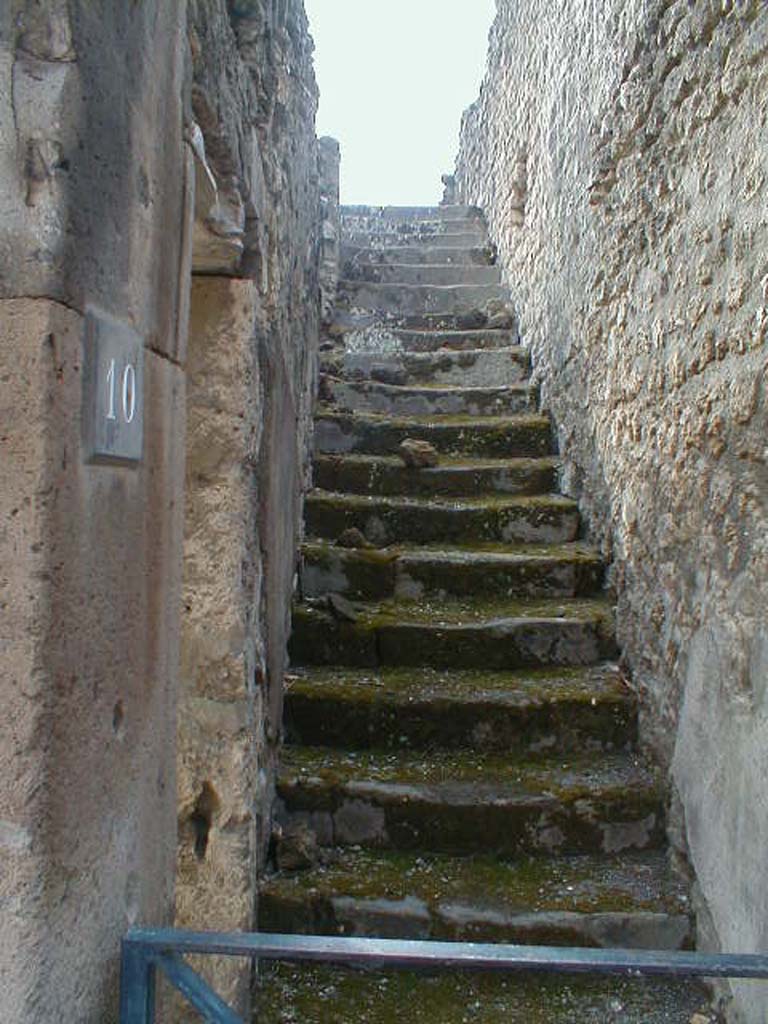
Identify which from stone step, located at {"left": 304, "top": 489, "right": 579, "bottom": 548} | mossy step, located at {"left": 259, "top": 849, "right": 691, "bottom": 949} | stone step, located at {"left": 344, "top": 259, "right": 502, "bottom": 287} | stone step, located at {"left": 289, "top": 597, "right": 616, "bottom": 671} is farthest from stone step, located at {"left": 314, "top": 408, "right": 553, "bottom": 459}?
mossy step, located at {"left": 259, "top": 849, "right": 691, "bottom": 949}

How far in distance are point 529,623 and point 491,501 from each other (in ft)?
3.11

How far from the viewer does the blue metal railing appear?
125 centimetres

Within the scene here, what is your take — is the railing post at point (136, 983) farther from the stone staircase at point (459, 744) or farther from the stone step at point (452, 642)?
the stone step at point (452, 642)

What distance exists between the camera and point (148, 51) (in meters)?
1.34

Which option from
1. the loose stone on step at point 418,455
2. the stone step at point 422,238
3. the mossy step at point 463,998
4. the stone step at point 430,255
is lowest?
the mossy step at point 463,998

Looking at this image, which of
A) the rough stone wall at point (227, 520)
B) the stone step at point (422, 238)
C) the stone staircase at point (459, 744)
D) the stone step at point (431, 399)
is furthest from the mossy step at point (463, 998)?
the stone step at point (422, 238)

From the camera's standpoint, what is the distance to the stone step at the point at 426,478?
14.6 ft

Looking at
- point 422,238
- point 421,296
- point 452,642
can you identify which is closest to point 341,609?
point 452,642

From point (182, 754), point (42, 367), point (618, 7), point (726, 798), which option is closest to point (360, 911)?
point (182, 754)

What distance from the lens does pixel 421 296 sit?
647 centimetres

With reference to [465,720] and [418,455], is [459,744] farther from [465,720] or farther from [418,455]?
[418,455]

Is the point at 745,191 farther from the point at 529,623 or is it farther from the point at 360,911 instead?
the point at 360,911

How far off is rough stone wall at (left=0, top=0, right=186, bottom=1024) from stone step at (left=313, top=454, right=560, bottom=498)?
3.08m

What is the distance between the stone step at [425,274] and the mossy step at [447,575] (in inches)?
133
